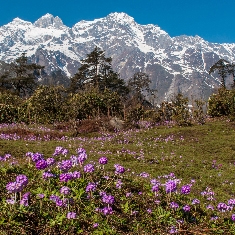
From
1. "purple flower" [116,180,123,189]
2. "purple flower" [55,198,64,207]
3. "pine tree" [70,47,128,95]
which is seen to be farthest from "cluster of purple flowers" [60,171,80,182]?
"pine tree" [70,47,128,95]

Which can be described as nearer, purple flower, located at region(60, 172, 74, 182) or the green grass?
purple flower, located at region(60, 172, 74, 182)

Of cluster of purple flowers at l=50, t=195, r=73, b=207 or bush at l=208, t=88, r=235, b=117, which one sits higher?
bush at l=208, t=88, r=235, b=117

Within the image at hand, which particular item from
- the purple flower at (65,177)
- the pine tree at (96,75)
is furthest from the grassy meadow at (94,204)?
the pine tree at (96,75)

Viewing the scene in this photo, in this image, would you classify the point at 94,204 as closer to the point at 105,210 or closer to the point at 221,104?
the point at 105,210

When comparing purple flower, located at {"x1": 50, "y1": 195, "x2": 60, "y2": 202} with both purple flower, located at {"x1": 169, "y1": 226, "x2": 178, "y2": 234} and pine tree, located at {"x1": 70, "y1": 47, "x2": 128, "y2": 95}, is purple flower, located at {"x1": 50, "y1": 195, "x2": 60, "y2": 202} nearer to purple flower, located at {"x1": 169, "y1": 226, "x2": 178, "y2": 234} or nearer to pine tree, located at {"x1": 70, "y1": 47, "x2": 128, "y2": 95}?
purple flower, located at {"x1": 169, "y1": 226, "x2": 178, "y2": 234}

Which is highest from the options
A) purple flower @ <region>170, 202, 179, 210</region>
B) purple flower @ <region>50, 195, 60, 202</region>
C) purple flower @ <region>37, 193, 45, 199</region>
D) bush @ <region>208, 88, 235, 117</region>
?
bush @ <region>208, 88, 235, 117</region>

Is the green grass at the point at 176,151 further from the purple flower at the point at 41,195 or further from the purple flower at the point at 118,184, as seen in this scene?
the purple flower at the point at 41,195

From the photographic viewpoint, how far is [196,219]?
4270 mm

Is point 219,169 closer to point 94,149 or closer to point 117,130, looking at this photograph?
point 94,149

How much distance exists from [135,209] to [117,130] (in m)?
18.0


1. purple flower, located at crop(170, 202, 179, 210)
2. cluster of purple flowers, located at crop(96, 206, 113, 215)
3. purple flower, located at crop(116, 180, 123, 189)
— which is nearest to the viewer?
cluster of purple flowers, located at crop(96, 206, 113, 215)

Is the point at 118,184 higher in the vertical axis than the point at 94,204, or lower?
higher

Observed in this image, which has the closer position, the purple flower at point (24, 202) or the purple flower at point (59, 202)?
the purple flower at point (24, 202)

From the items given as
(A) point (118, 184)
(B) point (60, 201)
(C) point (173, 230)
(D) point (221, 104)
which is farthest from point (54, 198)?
(D) point (221, 104)
